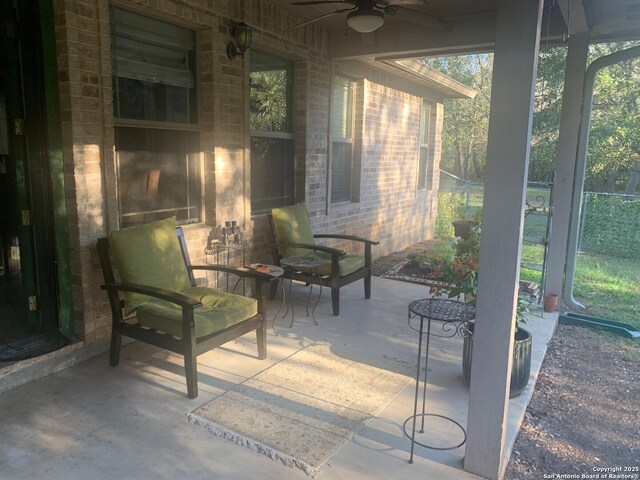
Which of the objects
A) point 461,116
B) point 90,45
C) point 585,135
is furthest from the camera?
point 461,116

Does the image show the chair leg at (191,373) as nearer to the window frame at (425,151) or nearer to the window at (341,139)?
the window at (341,139)

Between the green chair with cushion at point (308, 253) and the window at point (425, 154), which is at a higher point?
the window at point (425, 154)

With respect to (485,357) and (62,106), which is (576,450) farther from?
(62,106)

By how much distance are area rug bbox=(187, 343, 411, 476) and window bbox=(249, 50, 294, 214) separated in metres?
2.05

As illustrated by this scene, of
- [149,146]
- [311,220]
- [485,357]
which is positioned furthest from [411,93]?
[485,357]

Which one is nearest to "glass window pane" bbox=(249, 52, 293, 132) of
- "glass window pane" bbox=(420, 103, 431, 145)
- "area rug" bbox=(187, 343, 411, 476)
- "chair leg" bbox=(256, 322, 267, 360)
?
"chair leg" bbox=(256, 322, 267, 360)

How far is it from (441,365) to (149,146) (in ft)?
8.87

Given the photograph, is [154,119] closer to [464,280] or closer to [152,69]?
[152,69]

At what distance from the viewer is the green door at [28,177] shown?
120 inches

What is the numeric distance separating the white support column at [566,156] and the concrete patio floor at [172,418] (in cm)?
110

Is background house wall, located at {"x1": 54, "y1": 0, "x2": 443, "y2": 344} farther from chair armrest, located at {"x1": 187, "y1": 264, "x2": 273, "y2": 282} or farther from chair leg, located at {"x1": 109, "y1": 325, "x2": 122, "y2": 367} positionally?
chair armrest, located at {"x1": 187, "y1": 264, "x2": 273, "y2": 282}

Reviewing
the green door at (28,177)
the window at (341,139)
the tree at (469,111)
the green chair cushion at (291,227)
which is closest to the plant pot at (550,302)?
the green chair cushion at (291,227)

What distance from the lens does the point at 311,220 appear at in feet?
18.3

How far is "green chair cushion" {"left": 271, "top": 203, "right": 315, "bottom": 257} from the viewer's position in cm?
477
